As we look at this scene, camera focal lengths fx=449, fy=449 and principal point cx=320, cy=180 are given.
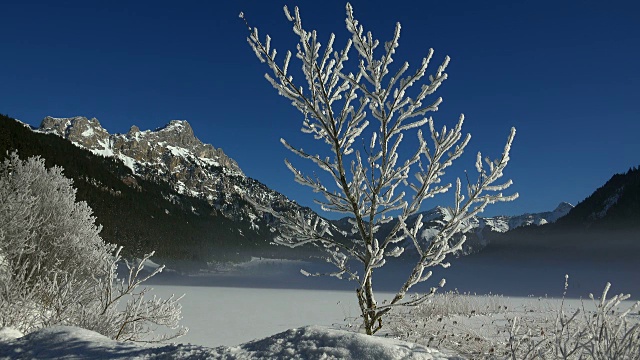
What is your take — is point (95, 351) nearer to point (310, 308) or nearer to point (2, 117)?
point (310, 308)

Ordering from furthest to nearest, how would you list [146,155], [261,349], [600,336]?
[146,155], [261,349], [600,336]

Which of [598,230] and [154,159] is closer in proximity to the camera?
[598,230]

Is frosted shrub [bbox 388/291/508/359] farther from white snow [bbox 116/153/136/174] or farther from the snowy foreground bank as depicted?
white snow [bbox 116/153/136/174]

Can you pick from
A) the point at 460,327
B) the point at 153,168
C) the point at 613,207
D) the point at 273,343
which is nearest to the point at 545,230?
the point at 613,207

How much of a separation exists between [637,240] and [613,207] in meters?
16.2

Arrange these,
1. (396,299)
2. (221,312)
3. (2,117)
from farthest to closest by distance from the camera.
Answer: (2,117)
(221,312)
(396,299)

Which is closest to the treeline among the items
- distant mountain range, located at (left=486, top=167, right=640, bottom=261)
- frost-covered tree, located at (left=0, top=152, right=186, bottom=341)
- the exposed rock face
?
frost-covered tree, located at (left=0, top=152, right=186, bottom=341)

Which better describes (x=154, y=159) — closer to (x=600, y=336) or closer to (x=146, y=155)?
(x=146, y=155)

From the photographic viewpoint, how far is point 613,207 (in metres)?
78.3

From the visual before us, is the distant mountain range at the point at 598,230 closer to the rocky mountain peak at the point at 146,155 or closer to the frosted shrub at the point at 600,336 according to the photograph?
the frosted shrub at the point at 600,336

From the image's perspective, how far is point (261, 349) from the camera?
260 cm

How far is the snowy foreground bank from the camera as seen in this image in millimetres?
2436

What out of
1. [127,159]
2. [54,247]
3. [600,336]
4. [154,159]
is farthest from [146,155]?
[600,336]

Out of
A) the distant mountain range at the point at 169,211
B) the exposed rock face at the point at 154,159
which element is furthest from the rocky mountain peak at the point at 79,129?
the distant mountain range at the point at 169,211
